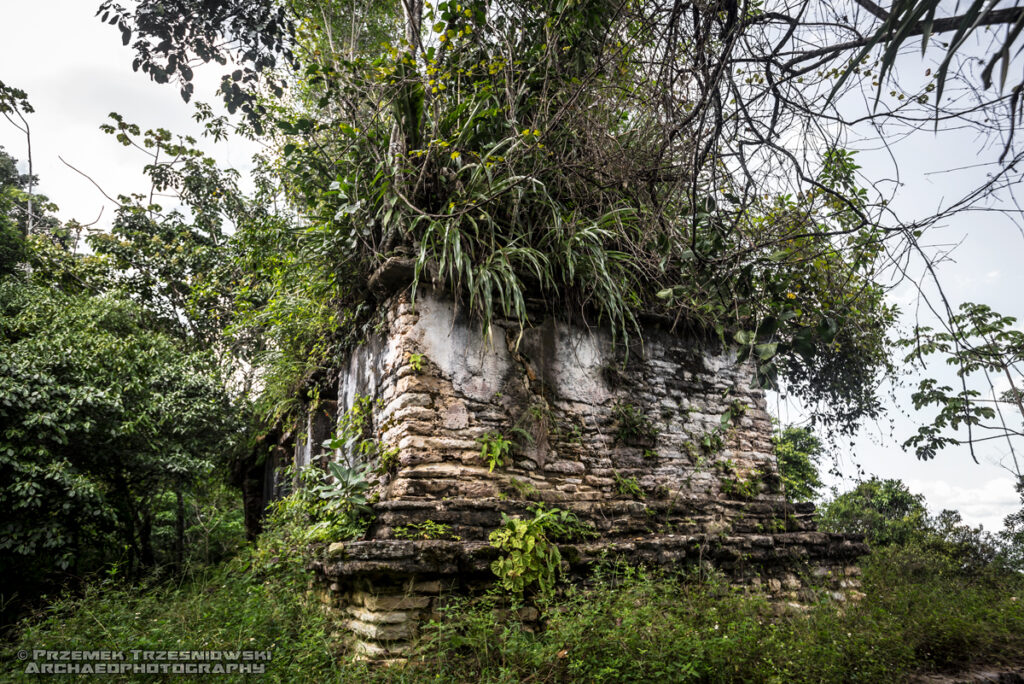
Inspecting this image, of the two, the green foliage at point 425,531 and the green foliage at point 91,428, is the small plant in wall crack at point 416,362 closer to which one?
the green foliage at point 425,531

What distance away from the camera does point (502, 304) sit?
4.84 meters

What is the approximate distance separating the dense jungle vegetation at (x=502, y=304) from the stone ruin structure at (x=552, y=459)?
253 millimetres

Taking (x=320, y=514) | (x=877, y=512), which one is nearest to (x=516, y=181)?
(x=320, y=514)

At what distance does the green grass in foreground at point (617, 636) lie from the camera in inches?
129

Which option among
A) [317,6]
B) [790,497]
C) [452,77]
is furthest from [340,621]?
[317,6]

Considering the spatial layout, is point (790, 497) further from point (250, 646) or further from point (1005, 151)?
point (250, 646)

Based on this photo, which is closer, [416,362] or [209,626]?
[209,626]

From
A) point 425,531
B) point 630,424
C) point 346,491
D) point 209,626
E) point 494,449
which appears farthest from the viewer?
point 630,424

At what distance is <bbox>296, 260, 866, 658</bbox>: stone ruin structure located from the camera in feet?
12.8

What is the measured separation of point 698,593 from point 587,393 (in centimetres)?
191

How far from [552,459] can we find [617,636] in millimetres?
1735

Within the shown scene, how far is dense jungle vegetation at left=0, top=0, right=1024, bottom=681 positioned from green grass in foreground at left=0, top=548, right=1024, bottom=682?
25mm

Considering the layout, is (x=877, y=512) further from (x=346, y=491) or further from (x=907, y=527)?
(x=346, y=491)

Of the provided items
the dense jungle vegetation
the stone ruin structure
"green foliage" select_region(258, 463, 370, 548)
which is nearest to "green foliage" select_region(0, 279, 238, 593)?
the dense jungle vegetation
